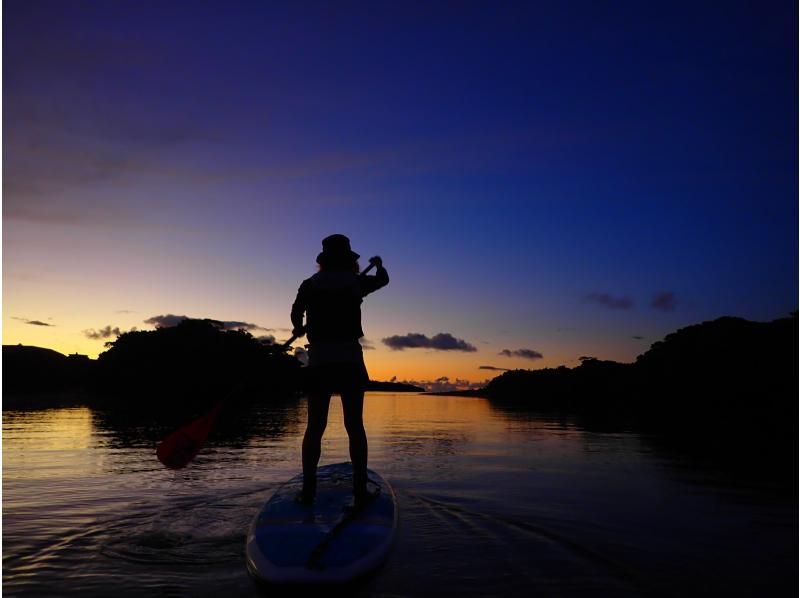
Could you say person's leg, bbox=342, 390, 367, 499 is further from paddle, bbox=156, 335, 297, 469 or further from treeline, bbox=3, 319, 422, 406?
treeline, bbox=3, 319, 422, 406

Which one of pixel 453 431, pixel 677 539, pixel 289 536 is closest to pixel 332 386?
pixel 289 536

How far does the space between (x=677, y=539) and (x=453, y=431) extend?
18698 mm

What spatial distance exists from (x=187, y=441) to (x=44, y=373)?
3384 inches

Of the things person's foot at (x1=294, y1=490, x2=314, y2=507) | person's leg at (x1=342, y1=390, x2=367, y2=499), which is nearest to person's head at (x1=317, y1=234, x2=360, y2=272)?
person's leg at (x1=342, y1=390, x2=367, y2=499)

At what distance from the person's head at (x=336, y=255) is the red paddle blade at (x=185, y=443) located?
7.72 ft

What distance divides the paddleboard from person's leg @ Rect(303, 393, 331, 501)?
0.68 ft

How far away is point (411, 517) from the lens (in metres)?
7.62

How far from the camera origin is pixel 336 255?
6727 mm

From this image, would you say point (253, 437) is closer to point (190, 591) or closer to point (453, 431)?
point (453, 431)

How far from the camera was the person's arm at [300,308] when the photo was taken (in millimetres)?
6680

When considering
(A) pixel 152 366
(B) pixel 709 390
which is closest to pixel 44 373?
(A) pixel 152 366

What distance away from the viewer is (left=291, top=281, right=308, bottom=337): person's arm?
668 centimetres

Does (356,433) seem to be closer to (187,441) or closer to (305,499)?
(305,499)

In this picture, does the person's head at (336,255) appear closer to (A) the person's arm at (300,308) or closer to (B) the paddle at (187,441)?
(A) the person's arm at (300,308)
